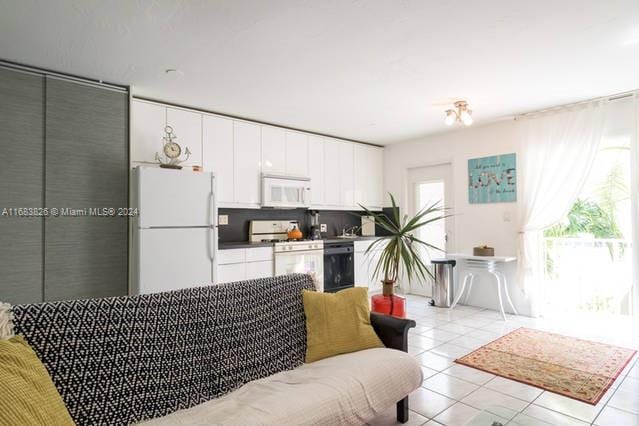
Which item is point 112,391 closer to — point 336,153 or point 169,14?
point 169,14

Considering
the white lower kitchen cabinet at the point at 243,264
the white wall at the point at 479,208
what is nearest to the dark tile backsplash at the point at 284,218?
the white lower kitchen cabinet at the point at 243,264

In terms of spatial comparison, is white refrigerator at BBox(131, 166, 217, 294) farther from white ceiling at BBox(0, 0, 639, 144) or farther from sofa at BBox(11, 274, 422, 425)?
sofa at BBox(11, 274, 422, 425)

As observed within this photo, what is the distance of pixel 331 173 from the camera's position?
5.49 metres

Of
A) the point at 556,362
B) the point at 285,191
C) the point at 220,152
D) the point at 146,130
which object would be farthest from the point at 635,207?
the point at 146,130

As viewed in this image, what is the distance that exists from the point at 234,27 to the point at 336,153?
330 cm

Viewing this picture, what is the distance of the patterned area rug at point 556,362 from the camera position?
2523 millimetres

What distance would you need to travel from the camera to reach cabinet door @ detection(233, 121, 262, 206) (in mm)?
4418

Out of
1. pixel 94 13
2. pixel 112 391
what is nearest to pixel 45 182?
pixel 94 13

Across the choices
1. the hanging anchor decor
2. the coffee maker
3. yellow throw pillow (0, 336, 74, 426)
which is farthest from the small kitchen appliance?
yellow throw pillow (0, 336, 74, 426)

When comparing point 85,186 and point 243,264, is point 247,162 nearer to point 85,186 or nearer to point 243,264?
point 243,264

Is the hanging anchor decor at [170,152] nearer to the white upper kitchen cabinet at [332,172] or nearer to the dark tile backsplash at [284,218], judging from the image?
the dark tile backsplash at [284,218]

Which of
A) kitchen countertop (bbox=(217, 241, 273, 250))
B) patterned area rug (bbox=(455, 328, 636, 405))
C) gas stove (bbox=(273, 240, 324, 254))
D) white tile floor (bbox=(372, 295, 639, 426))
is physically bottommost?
white tile floor (bbox=(372, 295, 639, 426))

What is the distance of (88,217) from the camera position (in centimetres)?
315

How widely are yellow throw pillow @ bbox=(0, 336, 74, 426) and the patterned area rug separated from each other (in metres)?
2.82
